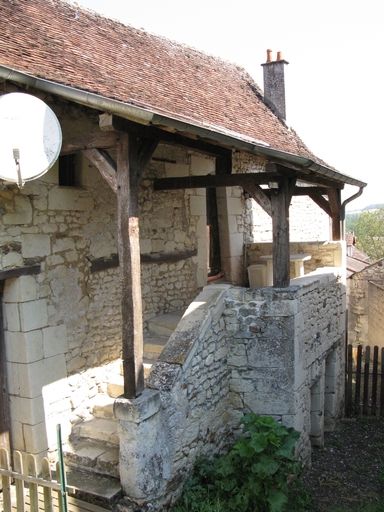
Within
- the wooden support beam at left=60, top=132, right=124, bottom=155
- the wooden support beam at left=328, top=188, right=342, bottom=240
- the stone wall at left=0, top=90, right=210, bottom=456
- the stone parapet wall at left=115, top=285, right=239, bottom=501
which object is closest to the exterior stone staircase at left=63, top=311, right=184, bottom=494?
the stone wall at left=0, top=90, right=210, bottom=456

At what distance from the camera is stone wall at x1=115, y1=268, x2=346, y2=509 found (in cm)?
457

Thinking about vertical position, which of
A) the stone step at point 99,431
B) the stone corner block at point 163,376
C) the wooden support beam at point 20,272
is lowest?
the stone step at point 99,431

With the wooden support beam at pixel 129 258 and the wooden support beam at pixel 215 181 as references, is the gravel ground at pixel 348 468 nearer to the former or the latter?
the wooden support beam at pixel 129 258

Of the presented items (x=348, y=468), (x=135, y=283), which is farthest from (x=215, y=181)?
(x=348, y=468)

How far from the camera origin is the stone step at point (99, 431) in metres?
5.29

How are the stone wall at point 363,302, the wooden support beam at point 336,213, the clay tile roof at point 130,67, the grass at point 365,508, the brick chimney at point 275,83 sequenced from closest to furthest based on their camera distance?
the clay tile roof at point 130,67
the grass at point 365,508
the wooden support beam at point 336,213
the brick chimney at point 275,83
the stone wall at point 363,302

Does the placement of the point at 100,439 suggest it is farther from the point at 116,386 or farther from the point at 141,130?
the point at 141,130

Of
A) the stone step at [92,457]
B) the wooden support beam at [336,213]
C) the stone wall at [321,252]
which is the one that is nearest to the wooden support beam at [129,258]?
the stone step at [92,457]

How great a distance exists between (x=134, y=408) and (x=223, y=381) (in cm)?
180

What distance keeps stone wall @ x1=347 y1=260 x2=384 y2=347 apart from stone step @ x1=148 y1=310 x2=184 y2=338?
32.8 feet

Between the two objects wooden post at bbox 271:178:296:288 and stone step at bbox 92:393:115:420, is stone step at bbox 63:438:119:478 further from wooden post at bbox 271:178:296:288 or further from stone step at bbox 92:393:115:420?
wooden post at bbox 271:178:296:288

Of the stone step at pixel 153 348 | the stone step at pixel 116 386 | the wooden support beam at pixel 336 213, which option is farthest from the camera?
the wooden support beam at pixel 336 213

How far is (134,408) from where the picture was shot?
14.5ft

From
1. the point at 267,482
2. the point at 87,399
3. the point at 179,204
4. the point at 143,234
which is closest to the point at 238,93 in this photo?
the point at 179,204
